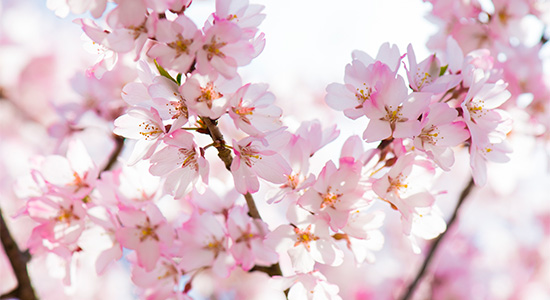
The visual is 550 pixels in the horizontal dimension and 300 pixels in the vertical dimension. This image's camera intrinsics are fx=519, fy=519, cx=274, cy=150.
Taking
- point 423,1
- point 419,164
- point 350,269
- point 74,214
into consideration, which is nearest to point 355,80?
point 419,164

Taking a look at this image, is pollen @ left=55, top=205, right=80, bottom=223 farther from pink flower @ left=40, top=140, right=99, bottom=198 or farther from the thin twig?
the thin twig

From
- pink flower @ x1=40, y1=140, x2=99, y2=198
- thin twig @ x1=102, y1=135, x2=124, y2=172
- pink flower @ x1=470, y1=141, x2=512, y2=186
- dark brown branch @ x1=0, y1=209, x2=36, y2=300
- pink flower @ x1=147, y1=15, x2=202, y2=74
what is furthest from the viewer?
thin twig @ x1=102, y1=135, x2=124, y2=172

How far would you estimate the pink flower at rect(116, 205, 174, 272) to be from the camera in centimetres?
97

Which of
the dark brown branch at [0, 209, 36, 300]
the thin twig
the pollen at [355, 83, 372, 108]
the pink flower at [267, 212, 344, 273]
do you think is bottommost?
the dark brown branch at [0, 209, 36, 300]

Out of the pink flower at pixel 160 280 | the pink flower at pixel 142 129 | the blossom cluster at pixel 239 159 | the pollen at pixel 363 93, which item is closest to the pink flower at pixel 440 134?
the blossom cluster at pixel 239 159

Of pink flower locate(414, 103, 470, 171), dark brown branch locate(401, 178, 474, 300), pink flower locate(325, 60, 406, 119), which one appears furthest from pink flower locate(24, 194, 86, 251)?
dark brown branch locate(401, 178, 474, 300)

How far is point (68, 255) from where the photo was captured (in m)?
1.08

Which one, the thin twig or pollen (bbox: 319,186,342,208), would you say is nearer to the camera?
pollen (bbox: 319,186,342,208)

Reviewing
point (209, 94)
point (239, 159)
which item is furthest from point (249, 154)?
point (209, 94)

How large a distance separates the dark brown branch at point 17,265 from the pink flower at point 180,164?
566mm

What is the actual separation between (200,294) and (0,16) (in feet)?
8.15

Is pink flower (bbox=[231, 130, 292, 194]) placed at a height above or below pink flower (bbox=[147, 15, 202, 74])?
below

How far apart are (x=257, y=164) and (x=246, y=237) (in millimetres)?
173

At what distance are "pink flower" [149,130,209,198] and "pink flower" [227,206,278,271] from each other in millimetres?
119
